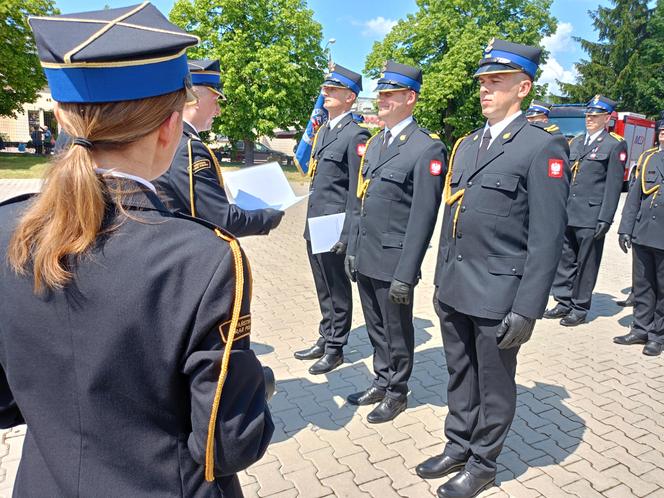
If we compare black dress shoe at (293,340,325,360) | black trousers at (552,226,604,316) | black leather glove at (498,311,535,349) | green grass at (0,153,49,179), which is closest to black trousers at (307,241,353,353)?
black dress shoe at (293,340,325,360)

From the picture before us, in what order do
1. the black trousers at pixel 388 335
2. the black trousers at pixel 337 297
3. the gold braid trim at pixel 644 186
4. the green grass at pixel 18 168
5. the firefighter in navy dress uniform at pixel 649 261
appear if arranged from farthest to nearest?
1. the green grass at pixel 18 168
2. the gold braid trim at pixel 644 186
3. the firefighter in navy dress uniform at pixel 649 261
4. the black trousers at pixel 337 297
5. the black trousers at pixel 388 335

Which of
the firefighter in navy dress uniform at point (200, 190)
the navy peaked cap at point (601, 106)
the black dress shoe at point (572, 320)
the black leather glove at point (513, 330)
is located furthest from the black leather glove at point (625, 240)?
the firefighter in navy dress uniform at point (200, 190)

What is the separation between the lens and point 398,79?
3.71 meters

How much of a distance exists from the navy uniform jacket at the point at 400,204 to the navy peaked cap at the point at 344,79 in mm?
961

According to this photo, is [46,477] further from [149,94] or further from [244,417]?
[149,94]

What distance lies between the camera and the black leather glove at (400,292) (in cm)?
342

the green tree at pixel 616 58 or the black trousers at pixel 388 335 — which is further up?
the green tree at pixel 616 58

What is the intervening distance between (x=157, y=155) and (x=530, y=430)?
339 cm

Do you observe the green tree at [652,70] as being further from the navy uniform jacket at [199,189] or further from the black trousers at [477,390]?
the navy uniform jacket at [199,189]

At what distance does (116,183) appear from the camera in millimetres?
1067

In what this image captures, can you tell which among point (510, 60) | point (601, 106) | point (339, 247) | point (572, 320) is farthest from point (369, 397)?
point (601, 106)

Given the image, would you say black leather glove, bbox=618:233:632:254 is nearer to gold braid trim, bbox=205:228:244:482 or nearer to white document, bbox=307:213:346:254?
white document, bbox=307:213:346:254

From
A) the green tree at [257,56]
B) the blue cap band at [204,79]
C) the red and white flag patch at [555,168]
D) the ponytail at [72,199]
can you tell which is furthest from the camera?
the green tree at [257,56]

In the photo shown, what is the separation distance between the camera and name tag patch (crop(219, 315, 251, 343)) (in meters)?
1.05
